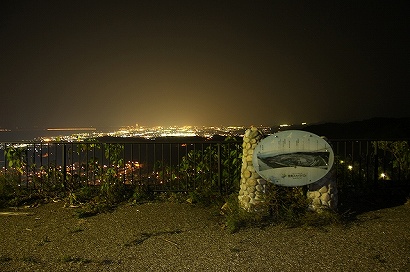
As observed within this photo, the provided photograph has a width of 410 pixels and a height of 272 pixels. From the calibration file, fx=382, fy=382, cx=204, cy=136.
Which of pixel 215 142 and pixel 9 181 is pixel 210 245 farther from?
pixel 9 181

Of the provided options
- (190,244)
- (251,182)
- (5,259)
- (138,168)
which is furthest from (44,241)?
(138,168)

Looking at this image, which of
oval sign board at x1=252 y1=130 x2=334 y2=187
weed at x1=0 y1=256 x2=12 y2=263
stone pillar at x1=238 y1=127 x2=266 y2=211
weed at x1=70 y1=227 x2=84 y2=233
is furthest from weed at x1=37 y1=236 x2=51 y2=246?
oval sign board at x1=252 y1=130 x2=334 y2=187

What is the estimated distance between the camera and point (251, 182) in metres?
6.21

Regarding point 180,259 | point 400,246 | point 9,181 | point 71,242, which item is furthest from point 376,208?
→ point 9,181

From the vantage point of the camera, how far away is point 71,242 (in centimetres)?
511

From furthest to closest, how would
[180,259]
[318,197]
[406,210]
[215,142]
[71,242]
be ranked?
[215,142], [406,210], [318,197], [71,242], [180,259]

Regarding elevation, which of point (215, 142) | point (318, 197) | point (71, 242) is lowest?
point (71, 242)

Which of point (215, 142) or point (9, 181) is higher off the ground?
point (215, 142)

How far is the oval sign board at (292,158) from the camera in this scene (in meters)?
6.08

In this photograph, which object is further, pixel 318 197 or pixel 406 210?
pixel 406 210

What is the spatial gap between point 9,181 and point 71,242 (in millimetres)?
3995

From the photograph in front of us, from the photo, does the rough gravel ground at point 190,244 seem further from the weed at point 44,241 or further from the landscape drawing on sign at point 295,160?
the landscape drawing on sign at point 295,160

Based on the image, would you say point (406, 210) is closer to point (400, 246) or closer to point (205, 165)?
point (400, 246)

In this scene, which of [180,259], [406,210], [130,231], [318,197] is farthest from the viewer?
[406,210]
